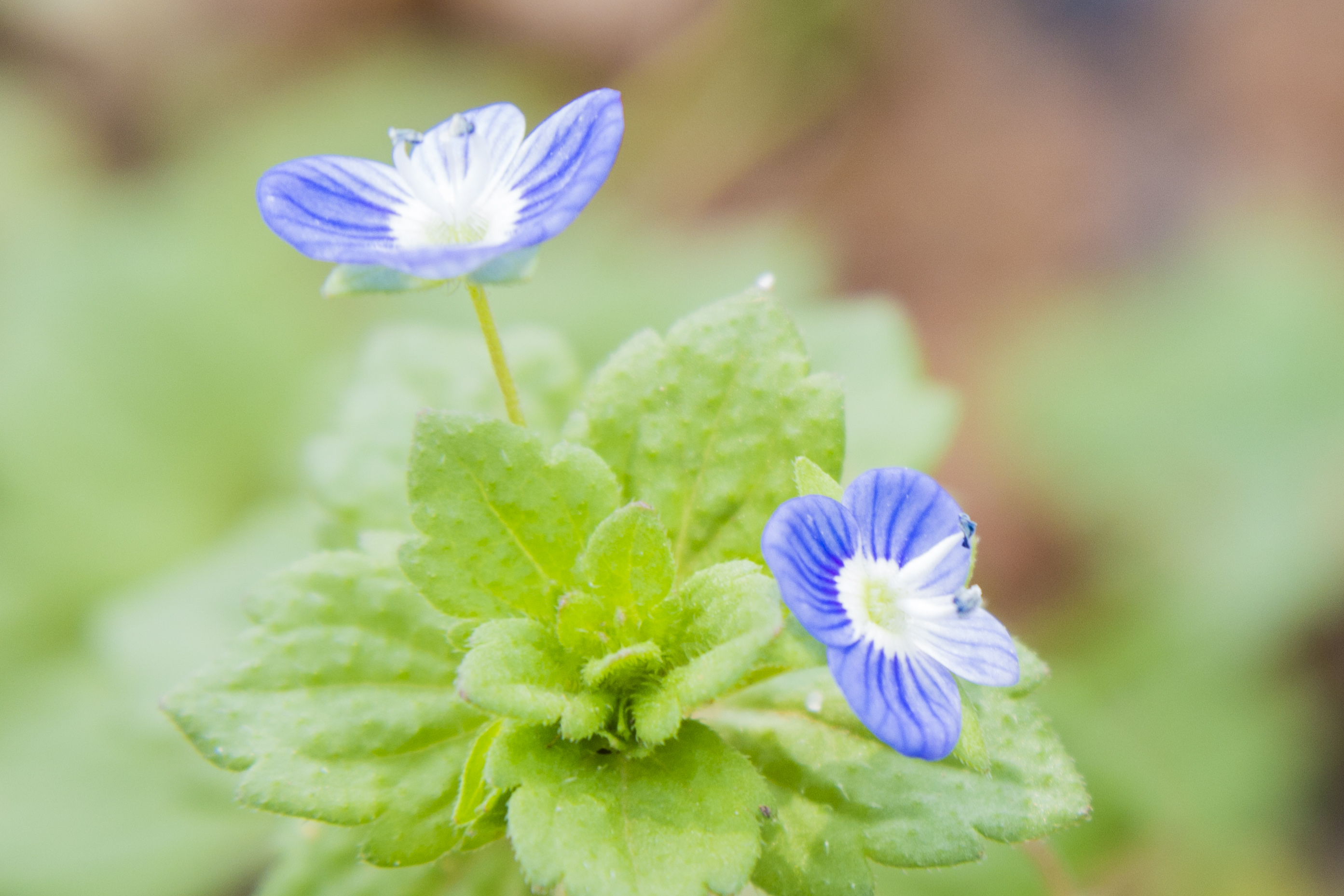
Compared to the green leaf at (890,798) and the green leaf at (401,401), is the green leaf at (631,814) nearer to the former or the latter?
the green leaf at (890,798)

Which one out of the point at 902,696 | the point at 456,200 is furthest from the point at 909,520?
the point at 456,200

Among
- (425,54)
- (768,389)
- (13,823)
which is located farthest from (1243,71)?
(13,823)

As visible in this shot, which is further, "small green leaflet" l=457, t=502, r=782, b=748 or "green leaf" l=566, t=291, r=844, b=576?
"green leaf" l=566, t=291, r=844, b=576

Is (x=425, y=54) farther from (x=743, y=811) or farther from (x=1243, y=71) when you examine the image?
(x=743, y=811)

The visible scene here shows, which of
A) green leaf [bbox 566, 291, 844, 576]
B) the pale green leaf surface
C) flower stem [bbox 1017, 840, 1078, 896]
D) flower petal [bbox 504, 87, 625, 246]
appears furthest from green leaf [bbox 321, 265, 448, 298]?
flower stem [bbox 1017, 840, 1078, 896]

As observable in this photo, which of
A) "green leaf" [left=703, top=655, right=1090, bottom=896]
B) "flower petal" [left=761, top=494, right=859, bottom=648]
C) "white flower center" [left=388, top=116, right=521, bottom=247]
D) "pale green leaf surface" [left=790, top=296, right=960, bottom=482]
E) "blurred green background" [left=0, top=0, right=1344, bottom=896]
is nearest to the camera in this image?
"flower petal" [left=761, top=494, right=859, bottom=648]

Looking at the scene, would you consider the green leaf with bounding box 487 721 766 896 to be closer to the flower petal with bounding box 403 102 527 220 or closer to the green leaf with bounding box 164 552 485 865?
the green leaf with bounding box 164 552 485 865
